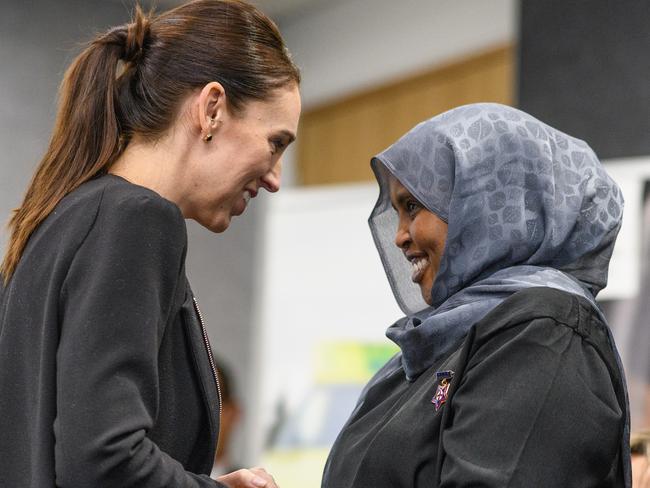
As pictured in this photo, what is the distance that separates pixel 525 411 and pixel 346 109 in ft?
13.9

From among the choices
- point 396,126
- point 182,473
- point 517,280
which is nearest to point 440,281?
point 517,280

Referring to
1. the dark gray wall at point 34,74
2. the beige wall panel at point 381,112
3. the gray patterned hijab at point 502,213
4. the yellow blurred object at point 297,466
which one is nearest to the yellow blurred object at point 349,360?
the yellow blurred object at point 297,466

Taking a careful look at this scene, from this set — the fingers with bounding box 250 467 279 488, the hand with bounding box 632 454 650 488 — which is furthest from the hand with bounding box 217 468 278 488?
the hand with bounding box 632 454 650 488

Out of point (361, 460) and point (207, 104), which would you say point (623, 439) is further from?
point (207, 104)

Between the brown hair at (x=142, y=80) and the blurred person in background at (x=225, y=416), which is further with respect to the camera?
the blurred person in background at (x=225, y=416)

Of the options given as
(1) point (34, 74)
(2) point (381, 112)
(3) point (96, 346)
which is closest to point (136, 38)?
(3) point (96, 346)

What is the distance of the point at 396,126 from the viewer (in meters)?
5.15

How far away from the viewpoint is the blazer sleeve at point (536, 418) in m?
1.33

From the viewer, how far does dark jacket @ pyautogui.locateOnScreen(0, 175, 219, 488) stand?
4.00 ft

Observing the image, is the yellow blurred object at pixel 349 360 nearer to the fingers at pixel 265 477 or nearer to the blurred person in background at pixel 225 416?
the blurred person in background at pixel 225 416

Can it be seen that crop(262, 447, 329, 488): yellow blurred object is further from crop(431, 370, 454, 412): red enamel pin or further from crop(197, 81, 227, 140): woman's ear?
crop(197, 81, 227, 140): woman's ear

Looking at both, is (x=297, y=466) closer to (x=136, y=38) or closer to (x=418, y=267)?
(x=418, y=267)

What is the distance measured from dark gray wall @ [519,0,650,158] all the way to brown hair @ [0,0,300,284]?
7.71ft

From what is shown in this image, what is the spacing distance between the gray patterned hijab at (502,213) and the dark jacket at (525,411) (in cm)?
11
